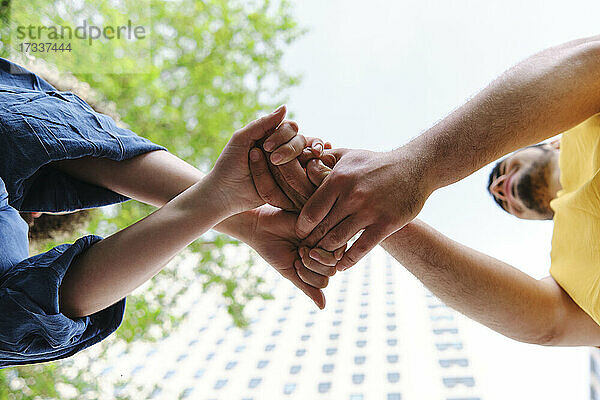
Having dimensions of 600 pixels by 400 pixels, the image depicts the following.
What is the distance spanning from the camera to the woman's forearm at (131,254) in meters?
0.73

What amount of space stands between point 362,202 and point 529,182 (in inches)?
31.5

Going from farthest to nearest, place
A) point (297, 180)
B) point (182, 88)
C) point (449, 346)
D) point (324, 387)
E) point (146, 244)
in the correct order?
point (449, 346) → point (324, 387) → point (182, 88) → point (297, 180) → point (146, 244)

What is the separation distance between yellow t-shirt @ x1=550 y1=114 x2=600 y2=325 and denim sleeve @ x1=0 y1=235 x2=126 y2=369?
3.25 ft

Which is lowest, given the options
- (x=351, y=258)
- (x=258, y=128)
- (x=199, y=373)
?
(x=199, y=373)

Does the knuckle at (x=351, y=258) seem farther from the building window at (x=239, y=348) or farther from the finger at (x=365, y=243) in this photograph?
the building window at (x=239, y=348)

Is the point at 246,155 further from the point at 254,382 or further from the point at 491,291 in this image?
the point at 254,382

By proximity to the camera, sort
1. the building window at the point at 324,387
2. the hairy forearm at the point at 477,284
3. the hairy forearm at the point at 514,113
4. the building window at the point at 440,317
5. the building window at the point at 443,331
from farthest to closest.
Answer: the building window at the point at 440,317 < the building window at the point at 443,331 < the building window at the point at 324,387 < the hairy forearm at the point at 477,284 < the hairy forearm at the point at 514,113

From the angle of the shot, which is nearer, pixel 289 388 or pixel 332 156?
pixel 332 156

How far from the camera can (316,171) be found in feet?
3.31

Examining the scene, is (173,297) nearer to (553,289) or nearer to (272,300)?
(272,300)

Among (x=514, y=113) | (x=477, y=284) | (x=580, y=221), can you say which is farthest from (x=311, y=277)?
(x=580, y=221)

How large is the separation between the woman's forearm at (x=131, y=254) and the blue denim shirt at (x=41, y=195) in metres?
0.03

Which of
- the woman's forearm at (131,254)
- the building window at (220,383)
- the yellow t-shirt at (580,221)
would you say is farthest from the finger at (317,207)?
Result: the building window at (220,383)

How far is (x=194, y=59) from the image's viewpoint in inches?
106
